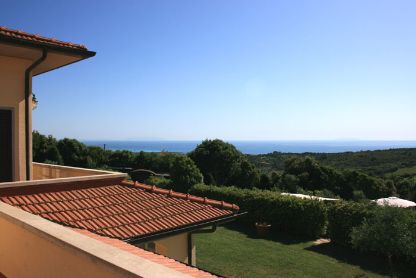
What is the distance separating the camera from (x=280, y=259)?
534 inches

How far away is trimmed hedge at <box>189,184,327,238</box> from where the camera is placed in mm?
17469

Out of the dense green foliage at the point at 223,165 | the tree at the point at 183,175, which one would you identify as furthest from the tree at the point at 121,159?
the tree at the point at 183,175

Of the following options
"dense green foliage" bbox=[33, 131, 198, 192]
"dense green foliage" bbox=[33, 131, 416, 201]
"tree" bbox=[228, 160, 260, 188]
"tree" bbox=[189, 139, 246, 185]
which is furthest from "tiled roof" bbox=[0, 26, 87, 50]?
"tree" bbox=[228, 160, 260, 188]

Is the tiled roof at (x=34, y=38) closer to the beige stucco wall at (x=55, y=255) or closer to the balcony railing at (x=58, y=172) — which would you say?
the balcony railing at (x=58, y=172)

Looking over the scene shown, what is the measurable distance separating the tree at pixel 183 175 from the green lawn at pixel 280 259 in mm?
7719

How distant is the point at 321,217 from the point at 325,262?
418cm

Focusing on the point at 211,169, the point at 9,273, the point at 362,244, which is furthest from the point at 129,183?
the point at 211,169

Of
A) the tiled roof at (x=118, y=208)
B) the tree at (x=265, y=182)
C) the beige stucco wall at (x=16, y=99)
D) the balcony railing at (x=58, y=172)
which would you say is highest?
the beige stucco wall at (x=16, y=99)

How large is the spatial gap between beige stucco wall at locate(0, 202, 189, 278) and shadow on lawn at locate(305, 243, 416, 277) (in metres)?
12.3

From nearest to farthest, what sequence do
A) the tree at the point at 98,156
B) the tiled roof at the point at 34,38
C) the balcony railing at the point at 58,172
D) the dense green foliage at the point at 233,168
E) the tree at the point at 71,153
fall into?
1. the tiled roof at the point at 34,38
2. the balcony railing at the point at 58,172
3. the dense green foliage at the point at 233,168
4. the tree at the point at 71,153
5. the tree at the point at 98,156

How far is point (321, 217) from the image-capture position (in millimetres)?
17453

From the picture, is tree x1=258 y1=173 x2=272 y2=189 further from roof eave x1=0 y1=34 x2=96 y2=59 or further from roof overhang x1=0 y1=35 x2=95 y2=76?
roof eave x1=0 y1=34 x2=96 y2=59

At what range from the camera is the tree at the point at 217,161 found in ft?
112

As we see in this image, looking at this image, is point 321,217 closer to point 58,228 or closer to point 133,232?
point 133,232
